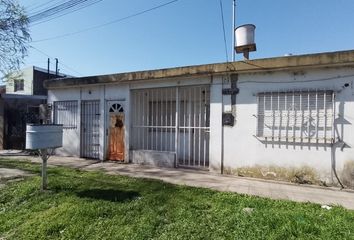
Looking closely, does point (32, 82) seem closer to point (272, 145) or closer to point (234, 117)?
point (234, 117)

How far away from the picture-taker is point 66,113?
452 inches

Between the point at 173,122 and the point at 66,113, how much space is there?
4.58 meters

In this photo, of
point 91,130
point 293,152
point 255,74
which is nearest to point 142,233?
point 293,152

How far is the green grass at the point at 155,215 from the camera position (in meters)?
4.08

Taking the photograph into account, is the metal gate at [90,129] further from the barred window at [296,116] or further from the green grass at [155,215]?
Answer: the barred window at [296,116]

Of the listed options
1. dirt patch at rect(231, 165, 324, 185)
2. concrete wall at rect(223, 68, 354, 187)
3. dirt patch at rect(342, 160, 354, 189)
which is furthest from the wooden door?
dirt patch at rect(342, 160, 354, 189)

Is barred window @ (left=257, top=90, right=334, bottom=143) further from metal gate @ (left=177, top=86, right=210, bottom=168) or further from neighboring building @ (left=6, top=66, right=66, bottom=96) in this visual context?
neighboring building @ (left=6, top=66, right=66, bottom=96)

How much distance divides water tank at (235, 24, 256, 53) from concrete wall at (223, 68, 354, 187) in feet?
3.61

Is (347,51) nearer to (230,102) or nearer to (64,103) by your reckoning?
(230,102)

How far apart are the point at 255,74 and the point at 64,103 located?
25.9 feet

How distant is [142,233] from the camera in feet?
13.6

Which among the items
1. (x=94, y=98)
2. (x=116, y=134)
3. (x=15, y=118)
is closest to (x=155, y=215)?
(x=116, y=134)

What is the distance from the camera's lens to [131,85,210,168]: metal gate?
9331 millimetres

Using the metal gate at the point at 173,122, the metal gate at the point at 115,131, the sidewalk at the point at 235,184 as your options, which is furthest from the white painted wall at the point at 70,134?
the metal gate at the point at 173,122
